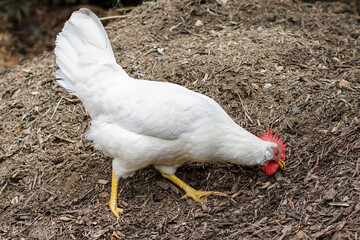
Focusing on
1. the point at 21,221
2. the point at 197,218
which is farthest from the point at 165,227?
the point at 21,221

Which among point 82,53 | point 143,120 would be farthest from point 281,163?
point 82,53

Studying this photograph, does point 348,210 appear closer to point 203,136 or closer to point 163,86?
point 203,136

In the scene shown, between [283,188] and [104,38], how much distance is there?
233 centimetres

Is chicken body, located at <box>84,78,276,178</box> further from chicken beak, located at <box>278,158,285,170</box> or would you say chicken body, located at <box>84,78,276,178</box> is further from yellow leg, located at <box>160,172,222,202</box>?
yellow leg, located at <box>160,172,222,202</box>

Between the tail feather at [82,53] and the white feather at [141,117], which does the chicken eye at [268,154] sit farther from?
the tail feather at [82,53]

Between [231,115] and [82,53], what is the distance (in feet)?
5.77

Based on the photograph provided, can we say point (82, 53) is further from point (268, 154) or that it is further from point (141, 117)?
point (268, 154)

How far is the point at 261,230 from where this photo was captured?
3.01 meters

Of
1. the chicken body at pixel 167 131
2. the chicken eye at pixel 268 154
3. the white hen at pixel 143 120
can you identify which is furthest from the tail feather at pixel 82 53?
the chicken eye at pixel 268 154

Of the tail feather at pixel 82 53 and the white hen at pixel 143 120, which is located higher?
the tail feather at pixel 82 53

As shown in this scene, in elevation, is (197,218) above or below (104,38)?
below

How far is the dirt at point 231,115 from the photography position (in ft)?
10.7

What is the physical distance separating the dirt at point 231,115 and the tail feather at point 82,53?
2.93ft

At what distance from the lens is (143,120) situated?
3.35 m
